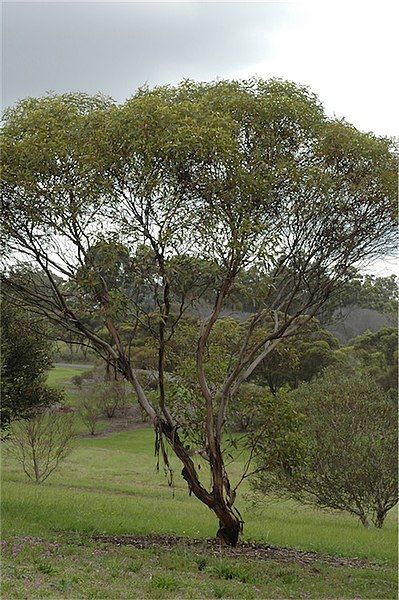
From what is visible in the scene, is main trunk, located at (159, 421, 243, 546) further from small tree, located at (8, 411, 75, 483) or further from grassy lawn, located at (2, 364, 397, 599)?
small tree, located at (8, 411, 75, 483)

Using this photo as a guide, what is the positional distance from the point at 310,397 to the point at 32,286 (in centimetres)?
1042

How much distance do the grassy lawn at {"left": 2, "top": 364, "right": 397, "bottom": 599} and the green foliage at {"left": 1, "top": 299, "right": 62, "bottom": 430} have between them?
2.29 meters

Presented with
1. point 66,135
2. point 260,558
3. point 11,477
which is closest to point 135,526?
point 260,558

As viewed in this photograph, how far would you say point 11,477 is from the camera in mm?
26219

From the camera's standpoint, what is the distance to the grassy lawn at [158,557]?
335 inches

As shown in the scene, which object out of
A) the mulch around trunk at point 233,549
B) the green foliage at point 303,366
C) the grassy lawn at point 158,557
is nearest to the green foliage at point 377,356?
the green foliage at point 303,366

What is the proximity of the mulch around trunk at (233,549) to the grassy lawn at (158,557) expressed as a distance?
370mm

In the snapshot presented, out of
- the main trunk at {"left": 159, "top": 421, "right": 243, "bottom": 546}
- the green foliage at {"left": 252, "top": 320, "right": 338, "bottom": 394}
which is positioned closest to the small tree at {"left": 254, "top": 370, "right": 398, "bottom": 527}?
the main trunk at {"left": 159, "top": 421, "right": 243, "bottom": 546}

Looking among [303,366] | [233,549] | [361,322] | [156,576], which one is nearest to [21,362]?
[233,549]

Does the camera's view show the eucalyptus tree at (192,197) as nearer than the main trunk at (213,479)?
Yes

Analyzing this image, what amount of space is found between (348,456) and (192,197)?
10482 millimetres

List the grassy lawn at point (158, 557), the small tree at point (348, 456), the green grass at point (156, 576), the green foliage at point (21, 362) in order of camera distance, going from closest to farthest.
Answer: the green grass at point (156, 576) < the grassy lawn at point (158, 557) < the green foliage at point (21, 362) < the small tree at point (348, 456)

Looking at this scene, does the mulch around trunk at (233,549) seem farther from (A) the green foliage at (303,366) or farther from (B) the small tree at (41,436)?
(A) the green foliage at (303,366)

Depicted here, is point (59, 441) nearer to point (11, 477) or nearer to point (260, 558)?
point (11, 477)
